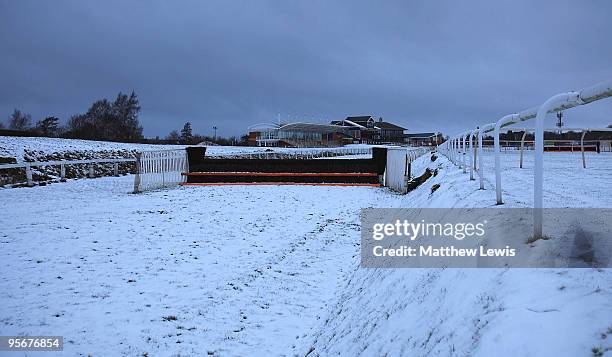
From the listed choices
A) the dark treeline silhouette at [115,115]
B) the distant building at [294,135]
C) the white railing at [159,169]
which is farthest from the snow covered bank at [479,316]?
the dark treeline silhouette at [115,115]

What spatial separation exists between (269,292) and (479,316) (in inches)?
145

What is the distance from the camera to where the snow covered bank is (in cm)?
221

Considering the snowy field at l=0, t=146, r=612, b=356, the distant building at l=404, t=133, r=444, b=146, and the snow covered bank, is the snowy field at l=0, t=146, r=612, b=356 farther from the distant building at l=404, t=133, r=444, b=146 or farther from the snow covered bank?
the distant building at l=404, t=133, r=444, b=146

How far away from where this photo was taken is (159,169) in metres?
17.6

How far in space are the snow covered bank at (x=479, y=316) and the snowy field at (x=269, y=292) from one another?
0.01 m

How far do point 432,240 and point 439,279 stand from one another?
5.08 feet

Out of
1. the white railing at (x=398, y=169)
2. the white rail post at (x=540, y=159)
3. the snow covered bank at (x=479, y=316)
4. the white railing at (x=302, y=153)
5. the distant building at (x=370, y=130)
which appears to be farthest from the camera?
the distant building at (x=370, y=130)

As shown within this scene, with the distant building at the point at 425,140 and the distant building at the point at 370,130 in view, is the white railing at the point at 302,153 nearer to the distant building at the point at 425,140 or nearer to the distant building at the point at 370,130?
the distant building at the point at 425,140

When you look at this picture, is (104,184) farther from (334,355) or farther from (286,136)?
(286,136)

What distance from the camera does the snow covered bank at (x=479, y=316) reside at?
2.21m

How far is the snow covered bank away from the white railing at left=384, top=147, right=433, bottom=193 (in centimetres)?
1111

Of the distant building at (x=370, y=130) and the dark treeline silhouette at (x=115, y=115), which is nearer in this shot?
the dark treeline silhouette at (x=115, y=115)

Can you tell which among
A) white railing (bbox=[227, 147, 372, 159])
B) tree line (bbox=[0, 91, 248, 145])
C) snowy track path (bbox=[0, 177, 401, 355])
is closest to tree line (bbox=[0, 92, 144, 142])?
tree line (bbox=[0, 91, 248, 145])

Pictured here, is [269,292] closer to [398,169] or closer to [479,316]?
[479,316]
